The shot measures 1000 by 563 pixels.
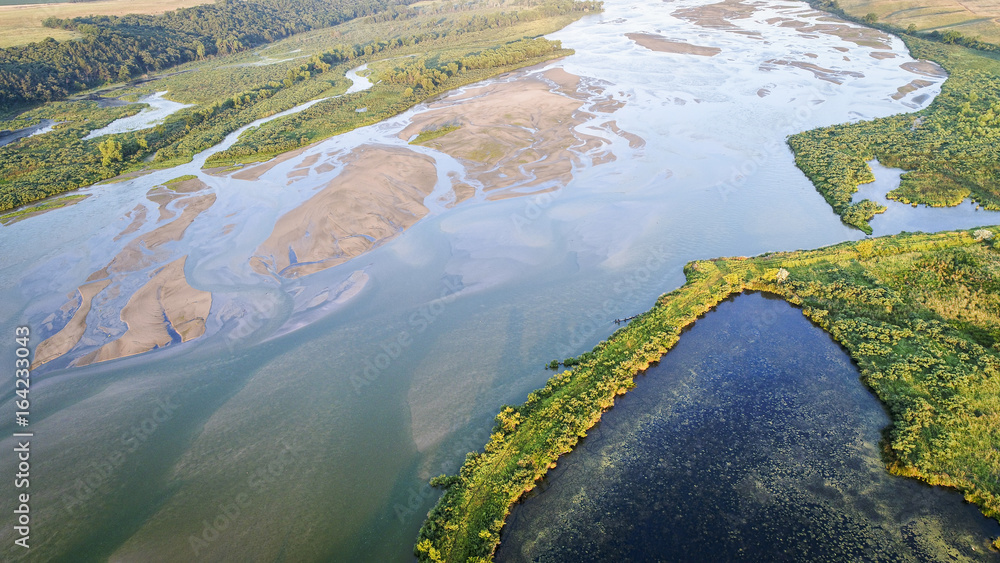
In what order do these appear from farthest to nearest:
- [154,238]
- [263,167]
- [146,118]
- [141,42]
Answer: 1. [141,42]
2. [146,118]
3. [263,167]
4. [154,238]

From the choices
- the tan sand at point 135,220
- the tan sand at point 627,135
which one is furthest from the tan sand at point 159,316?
the tan sand at point 627,135

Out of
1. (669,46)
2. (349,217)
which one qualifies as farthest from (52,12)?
(669,46)

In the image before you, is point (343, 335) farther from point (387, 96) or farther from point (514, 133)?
point (387, 96)

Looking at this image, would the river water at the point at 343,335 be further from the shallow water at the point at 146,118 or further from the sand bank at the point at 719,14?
the sand bank at the point at 719,14

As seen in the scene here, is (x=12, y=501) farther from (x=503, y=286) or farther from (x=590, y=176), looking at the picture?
(x=590, y=176)

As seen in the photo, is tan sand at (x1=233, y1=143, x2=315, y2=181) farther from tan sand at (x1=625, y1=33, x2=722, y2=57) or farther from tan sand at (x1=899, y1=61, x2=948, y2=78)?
tan sand at (x1=899, y1=61, x2=948, y2=78)
